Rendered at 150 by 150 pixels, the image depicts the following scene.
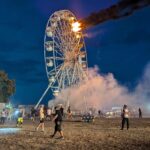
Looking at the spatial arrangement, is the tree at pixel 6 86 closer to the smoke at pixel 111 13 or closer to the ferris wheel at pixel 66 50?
the ferris wheel at pixel 66 50

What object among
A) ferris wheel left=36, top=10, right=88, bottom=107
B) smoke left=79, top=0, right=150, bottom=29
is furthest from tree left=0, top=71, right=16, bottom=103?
smoke left=79, top=0, right=150, bottom=29

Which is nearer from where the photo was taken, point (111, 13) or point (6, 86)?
point (111, 13)

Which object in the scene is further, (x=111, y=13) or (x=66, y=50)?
(x=66, y=50)

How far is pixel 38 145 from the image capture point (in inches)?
869

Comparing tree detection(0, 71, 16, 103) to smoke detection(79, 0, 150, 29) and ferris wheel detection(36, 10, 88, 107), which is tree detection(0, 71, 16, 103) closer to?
ferris wheel detection(36, 10, 88, 107)

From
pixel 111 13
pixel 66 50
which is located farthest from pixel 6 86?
pixel 111 13

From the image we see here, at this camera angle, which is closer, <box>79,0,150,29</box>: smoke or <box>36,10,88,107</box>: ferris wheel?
<box>79,0,150,29</box>: smoke

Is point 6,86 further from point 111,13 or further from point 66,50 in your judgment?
point 111,13

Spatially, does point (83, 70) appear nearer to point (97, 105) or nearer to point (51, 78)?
point (51, 78)

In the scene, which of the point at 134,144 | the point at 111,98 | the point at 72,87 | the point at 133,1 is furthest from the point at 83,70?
the point at 133,1

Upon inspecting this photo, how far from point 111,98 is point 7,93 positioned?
29.2 metres

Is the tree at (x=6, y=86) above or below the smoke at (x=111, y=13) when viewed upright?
above

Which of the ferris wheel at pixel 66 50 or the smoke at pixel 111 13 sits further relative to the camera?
the ferris wheel at pixel 66 50

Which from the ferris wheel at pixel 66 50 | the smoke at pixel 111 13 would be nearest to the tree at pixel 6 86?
the ferris wheel at pixel 66 50
